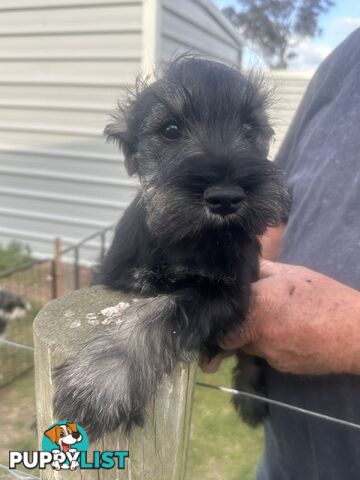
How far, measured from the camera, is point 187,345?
1.42 m

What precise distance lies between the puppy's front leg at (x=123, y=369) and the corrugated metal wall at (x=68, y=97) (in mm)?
3832

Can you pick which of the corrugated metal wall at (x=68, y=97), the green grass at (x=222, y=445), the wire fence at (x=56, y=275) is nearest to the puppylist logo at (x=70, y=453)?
the green grass at (x=222, y=445)

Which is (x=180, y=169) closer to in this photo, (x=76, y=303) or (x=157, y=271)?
(x=157, y=271)

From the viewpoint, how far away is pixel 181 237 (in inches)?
59.8

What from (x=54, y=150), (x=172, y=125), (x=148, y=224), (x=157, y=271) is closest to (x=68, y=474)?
(x=157, y=271)

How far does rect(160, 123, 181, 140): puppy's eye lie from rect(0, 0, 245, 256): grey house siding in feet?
9.84

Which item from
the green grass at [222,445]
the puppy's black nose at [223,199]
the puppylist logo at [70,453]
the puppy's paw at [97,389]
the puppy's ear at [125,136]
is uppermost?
the puppy's ear at [125,136]

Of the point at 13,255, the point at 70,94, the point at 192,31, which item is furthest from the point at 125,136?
the point at 13,255

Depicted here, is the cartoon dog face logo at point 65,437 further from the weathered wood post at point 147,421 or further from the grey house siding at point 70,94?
the grey house siding at point 70,94

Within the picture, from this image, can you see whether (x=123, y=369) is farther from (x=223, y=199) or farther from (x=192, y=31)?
(x=192, y=31)

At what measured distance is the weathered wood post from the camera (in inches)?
46.5

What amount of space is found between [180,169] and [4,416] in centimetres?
269

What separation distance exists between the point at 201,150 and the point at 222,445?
86.5 inches

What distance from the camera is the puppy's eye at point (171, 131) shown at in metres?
1.86
